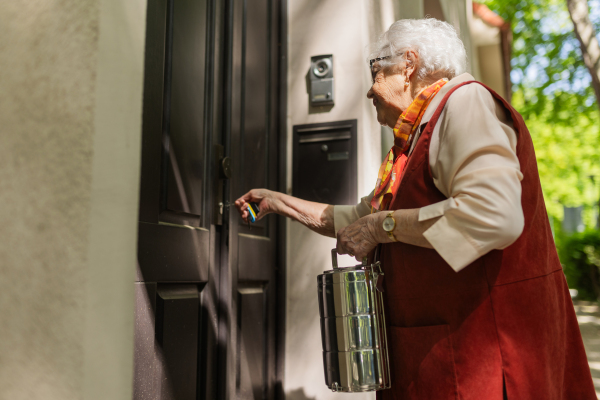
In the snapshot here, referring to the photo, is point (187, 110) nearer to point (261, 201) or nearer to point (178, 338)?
point (261, 201)

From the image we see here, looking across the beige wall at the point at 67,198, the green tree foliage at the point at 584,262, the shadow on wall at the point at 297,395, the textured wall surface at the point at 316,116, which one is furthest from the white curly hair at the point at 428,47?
the green tree foliage at the point at 584,262

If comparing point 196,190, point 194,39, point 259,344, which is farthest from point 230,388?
point 194,39

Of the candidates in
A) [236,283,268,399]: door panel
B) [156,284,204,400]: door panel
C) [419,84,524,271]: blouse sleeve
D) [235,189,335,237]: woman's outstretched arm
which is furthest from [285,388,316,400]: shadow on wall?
[419,84,524,271]: blouse sleeve

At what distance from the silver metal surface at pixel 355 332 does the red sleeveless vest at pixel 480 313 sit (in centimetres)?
8

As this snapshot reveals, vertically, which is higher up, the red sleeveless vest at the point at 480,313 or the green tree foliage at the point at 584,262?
the green tree foliage at the point at 584,262

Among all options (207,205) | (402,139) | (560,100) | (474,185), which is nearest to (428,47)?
(402,139)

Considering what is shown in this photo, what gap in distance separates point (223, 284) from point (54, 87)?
1.33m

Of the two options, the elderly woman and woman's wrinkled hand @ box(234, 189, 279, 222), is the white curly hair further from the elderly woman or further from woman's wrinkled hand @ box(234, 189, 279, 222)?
woman's wrinkled hand @ box(234, 189, 279, 222)

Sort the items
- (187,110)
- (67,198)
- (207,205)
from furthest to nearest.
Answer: (207,205), (187,110), (67,198)

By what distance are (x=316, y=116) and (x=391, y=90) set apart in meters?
1.03

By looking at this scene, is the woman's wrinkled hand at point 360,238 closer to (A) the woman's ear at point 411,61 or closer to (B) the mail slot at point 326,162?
(A) the woman's ear at point 411,61

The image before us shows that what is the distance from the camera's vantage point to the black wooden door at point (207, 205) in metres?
1.87

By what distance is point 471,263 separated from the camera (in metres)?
1.59

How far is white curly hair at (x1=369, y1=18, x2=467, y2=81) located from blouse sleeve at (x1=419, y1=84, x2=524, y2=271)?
40 cm
